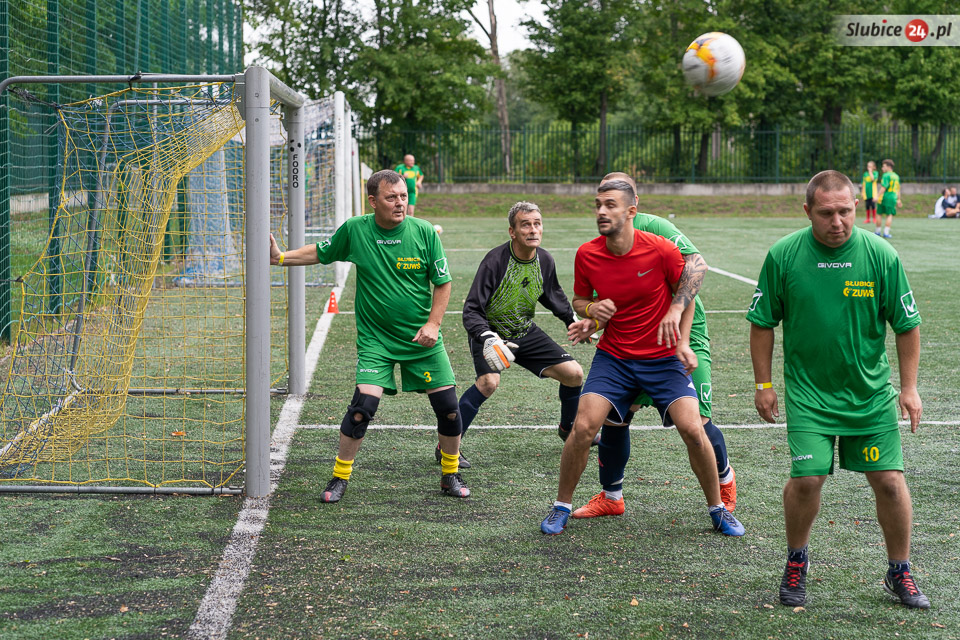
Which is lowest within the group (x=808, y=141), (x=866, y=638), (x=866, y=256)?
(x=866, y=638)

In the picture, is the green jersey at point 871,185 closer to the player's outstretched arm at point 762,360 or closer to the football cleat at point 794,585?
the player's outstretched arm at point 762,360

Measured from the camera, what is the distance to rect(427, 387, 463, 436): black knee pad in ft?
18.8

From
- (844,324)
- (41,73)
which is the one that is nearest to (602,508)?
(844,324)

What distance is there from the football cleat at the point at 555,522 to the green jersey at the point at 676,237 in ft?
3.89

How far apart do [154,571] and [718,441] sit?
9.72ft

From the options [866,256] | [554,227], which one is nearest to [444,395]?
[866,256]

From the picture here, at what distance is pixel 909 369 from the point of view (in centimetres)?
412

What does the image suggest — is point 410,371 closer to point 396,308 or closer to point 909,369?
point 396,308

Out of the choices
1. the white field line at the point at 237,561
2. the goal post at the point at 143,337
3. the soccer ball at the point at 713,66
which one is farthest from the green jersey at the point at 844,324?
the soccer ball at the point at 713,66

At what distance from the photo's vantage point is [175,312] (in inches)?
468

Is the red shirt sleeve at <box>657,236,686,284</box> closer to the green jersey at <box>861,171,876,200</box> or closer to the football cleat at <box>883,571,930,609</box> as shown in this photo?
the football cleat at <box>883,571,930,609</box>

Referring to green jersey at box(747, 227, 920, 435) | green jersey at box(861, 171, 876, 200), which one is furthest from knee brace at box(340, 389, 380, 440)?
green jersey at box(861, 171, 876, 200)

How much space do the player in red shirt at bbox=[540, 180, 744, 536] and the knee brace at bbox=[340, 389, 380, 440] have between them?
116 cm

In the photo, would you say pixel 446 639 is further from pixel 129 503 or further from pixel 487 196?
pixel 487 196
